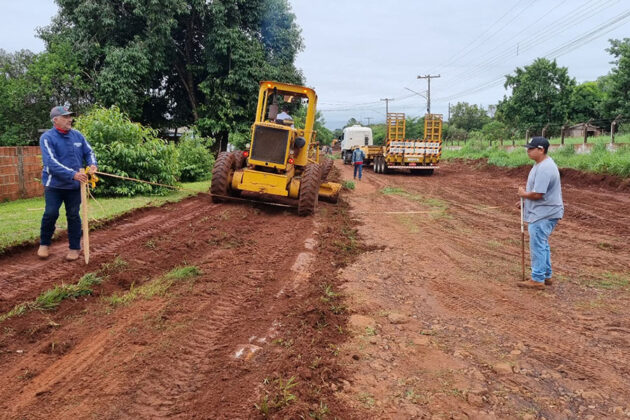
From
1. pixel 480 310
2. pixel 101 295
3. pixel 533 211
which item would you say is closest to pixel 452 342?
pixel 480 310

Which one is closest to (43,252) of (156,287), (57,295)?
(57,295)

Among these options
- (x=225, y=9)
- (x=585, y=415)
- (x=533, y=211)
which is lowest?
(x=585, y=415)

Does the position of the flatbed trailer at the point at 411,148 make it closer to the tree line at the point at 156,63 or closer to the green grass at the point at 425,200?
the tree line at the point at 156,63

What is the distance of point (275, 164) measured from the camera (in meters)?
9.47

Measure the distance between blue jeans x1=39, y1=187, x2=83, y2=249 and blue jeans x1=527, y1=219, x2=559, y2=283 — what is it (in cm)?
574

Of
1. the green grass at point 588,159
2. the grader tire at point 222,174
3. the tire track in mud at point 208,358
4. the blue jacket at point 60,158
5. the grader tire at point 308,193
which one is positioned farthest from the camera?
the green grass at point 588,159

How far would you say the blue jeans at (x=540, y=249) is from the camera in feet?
17.0

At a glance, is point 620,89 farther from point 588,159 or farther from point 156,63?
point 156,63

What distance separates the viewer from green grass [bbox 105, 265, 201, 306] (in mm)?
4290

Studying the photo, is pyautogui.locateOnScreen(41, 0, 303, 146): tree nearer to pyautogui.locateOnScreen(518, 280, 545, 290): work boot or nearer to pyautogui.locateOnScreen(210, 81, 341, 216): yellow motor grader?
pyautogui.locateOnScreen(210, 81, 341, 216): yellow motor grader

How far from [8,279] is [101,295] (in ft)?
4.16

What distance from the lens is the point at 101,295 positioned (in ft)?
14.4

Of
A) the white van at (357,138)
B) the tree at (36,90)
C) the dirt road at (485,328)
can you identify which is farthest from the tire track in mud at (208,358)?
the white van at (357,138)

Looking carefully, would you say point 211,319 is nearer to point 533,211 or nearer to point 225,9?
point 533,211
